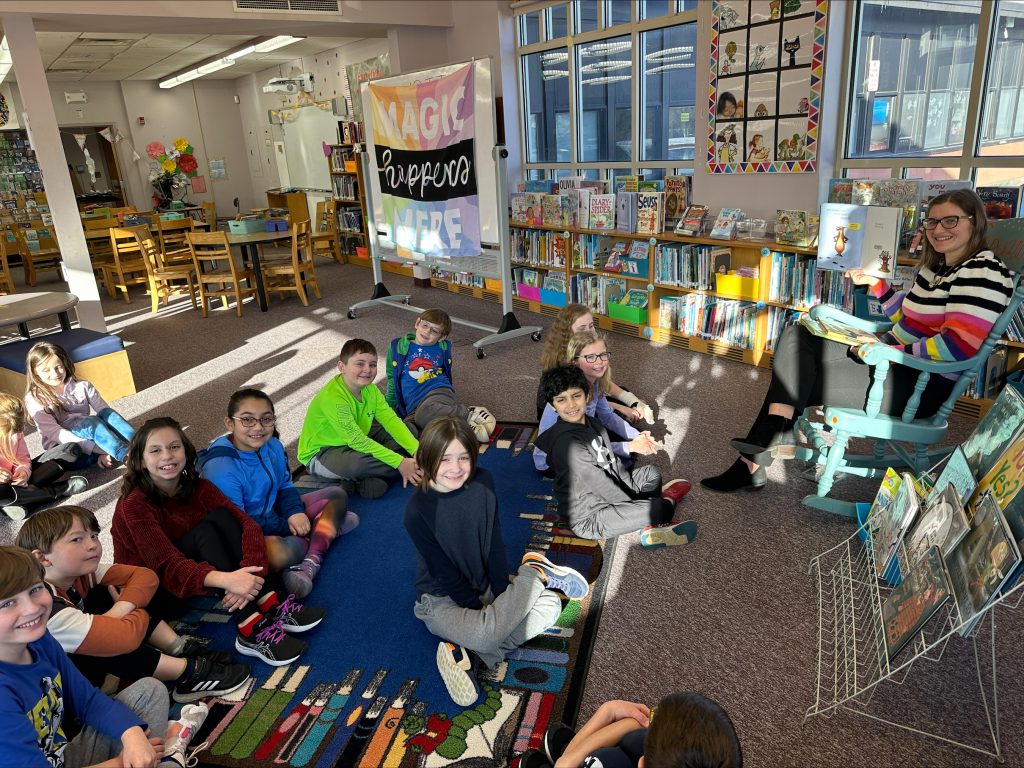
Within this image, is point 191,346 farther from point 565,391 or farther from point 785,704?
point 785,704

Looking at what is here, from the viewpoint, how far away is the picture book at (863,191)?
4.20m

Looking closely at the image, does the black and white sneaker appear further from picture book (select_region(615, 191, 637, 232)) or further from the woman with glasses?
picture book (select_region(615, 191, 637, 232))

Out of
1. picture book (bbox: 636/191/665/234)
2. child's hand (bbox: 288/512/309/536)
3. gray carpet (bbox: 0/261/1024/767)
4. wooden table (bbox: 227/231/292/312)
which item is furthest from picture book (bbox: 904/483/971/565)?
wooden table (bbox: 227/231/292/312)

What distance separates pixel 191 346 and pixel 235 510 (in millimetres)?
4114

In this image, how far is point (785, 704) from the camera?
2096 millimetres

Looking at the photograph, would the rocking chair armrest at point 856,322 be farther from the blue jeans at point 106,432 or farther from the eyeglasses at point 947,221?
the blue jeans at point 106,432

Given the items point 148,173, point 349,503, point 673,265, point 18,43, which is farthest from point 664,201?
point 148,173

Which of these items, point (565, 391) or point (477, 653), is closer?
point (477, 653)

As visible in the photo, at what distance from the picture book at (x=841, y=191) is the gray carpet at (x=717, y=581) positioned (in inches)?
47.1

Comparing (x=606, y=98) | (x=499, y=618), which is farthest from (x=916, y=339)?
(x=606, y=98)

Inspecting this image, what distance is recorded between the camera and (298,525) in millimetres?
2947

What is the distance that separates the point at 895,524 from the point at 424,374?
257 cm

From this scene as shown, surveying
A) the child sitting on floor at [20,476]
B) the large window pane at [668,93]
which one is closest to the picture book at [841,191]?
the large window pane at [668,93]

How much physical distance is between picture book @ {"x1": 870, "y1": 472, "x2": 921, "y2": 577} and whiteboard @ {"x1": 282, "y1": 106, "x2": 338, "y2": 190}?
31.8 ft
